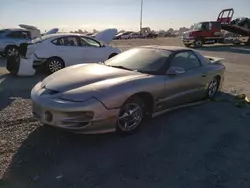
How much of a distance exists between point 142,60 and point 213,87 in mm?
2177

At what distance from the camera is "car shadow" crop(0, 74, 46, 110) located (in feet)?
21.1

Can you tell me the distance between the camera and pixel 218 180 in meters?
3.32

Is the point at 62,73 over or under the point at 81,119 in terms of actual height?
over

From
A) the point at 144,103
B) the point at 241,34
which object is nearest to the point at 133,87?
the point at 144,103

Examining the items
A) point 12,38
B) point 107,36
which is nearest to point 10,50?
point 12,38

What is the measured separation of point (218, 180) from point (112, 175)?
47.7 inches

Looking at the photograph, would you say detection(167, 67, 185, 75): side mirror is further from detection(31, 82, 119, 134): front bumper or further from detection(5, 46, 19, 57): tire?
detection(5, 46, 19, 57): tire

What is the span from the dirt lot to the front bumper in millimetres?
293

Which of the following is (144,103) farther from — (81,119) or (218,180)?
(218,180)

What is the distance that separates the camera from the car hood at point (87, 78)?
13.8 ft

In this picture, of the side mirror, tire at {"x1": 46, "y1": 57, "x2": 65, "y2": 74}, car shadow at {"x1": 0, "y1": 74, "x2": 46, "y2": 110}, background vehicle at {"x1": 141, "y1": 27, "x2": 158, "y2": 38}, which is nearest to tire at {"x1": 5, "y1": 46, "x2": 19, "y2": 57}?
car shadow at {"x1": 0, "y1": 74, "x2": 46, "y2": 110}

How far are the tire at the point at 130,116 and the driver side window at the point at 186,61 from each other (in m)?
1.14

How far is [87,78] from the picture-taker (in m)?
A: 4.47

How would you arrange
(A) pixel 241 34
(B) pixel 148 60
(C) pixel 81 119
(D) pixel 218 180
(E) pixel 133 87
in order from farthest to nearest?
1. (A) pixel 241 34
2. (B) pixel 148 60
3. (E) pixel 133 87
4. (C) pixel 81 119
5. (D) pixel 218 180
